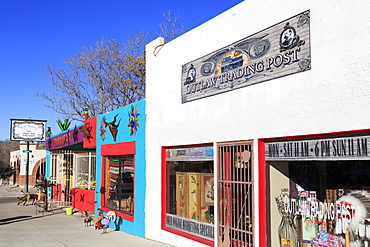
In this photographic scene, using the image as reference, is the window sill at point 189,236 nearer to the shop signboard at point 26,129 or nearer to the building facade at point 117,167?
the building facade at point 117,167

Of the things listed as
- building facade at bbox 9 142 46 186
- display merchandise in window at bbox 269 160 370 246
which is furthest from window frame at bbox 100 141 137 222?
building facade at bbox 9 142 46 186

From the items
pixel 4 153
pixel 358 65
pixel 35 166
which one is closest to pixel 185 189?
pixel 358 65

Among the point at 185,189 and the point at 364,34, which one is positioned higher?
the point at 364,34

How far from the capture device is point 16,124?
3509cm

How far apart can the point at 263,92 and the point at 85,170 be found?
15140 millimetres

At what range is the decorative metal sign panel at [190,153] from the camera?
980 cm

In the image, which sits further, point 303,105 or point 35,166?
point 35,166

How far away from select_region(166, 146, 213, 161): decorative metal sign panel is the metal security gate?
0.55m

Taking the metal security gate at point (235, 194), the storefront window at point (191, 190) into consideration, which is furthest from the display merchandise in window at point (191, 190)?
the metal security gate at point (235, 194)

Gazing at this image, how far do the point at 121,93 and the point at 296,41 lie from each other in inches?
1106

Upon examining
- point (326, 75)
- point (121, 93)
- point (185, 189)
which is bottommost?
point (185, 189)

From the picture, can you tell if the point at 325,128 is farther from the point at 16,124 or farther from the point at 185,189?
the point at 16,124

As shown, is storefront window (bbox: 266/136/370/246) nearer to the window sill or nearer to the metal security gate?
the metal security gate

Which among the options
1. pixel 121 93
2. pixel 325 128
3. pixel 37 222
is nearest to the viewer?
pixel 325 128
